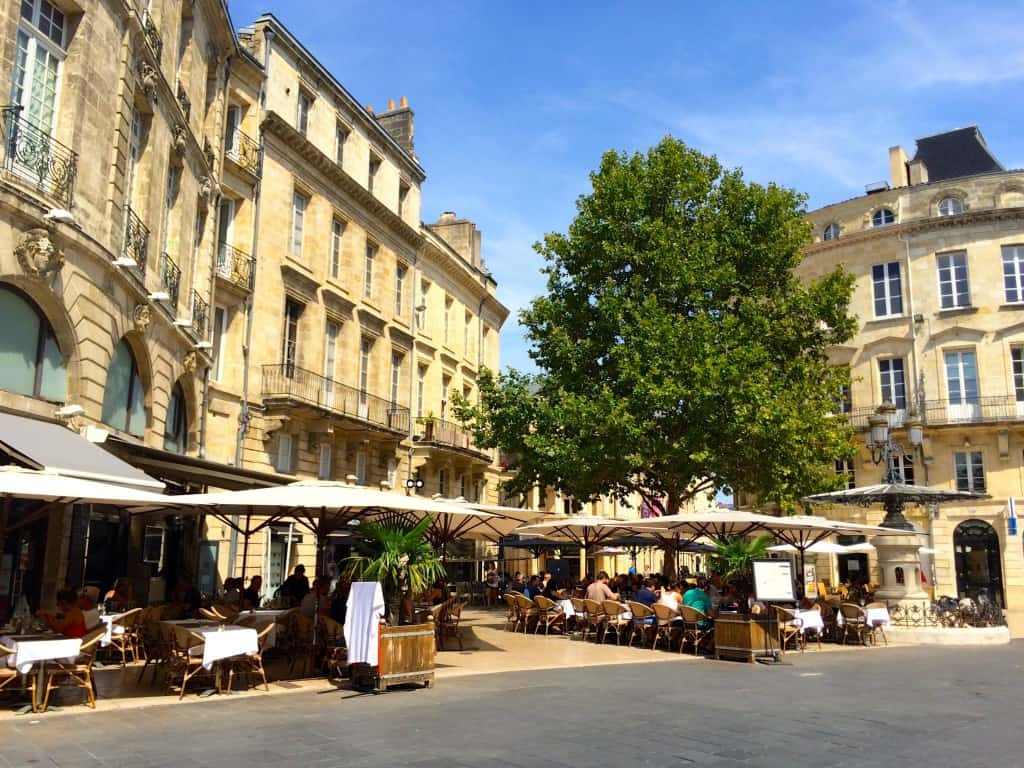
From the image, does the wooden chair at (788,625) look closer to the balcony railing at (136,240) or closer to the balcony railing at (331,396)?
the balcony railing at (136,240)

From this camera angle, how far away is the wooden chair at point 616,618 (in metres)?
14.8

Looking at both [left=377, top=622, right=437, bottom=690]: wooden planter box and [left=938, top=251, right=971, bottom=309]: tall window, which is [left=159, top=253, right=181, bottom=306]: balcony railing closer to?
[left=377, top=622, right=437, bottom=690]: wooden planter box

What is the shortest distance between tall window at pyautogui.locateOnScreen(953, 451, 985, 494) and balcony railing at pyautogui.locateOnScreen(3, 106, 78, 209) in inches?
1151

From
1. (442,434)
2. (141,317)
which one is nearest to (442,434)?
(442,434)

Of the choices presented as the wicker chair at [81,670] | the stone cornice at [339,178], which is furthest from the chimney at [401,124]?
the wicker chair at [81,670]

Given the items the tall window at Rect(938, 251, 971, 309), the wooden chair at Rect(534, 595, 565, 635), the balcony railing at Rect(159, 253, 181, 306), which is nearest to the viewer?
the balcony railing at Rect(159, 253, 181, 306)

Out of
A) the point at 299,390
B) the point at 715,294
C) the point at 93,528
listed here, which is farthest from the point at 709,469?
the point at 93,528

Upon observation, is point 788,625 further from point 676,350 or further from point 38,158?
point 38,158

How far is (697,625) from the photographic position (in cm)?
1355

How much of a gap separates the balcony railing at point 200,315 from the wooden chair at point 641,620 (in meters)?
10.2

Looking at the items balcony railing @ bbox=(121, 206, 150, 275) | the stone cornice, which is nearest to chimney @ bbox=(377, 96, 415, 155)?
the stone cornice

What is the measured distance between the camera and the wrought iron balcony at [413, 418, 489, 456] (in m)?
29.2

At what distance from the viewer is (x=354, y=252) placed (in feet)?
86.2

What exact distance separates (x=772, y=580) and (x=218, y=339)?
1439cm
